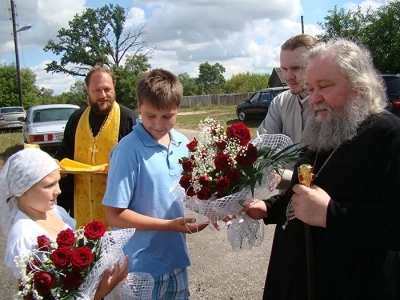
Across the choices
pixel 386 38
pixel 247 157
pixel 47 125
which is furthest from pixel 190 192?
pixel 386 38

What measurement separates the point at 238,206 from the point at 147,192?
528 millimetres

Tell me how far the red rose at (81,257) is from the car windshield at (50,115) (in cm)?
1081

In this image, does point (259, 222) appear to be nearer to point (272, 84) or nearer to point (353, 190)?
point (353, 190)

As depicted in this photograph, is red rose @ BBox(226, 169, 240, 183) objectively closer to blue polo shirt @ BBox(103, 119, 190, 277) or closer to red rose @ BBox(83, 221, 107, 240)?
blue polo shirt @ BBox(103, 119, 190, 277)

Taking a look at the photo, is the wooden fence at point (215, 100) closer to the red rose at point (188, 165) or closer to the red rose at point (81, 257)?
the red rose at point (188, 165)

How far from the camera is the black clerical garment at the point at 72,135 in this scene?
137 inches

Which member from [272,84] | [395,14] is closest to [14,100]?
[272,84]

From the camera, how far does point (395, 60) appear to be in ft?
67.2

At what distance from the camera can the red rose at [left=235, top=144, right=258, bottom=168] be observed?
6.14 ft

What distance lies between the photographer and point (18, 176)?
2.04 m

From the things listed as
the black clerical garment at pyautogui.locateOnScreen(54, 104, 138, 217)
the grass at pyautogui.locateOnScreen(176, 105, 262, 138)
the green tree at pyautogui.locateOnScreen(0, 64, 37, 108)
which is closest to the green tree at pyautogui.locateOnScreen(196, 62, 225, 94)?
the green tree at pyautogui.locateOnScreen(0, 64, 37, 108)

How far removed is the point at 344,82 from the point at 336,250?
2.34 feet

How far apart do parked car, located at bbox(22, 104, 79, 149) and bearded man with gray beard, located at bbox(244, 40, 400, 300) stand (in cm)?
961

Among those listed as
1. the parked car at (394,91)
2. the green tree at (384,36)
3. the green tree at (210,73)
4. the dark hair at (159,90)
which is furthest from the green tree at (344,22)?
the green tree at (210,73)
